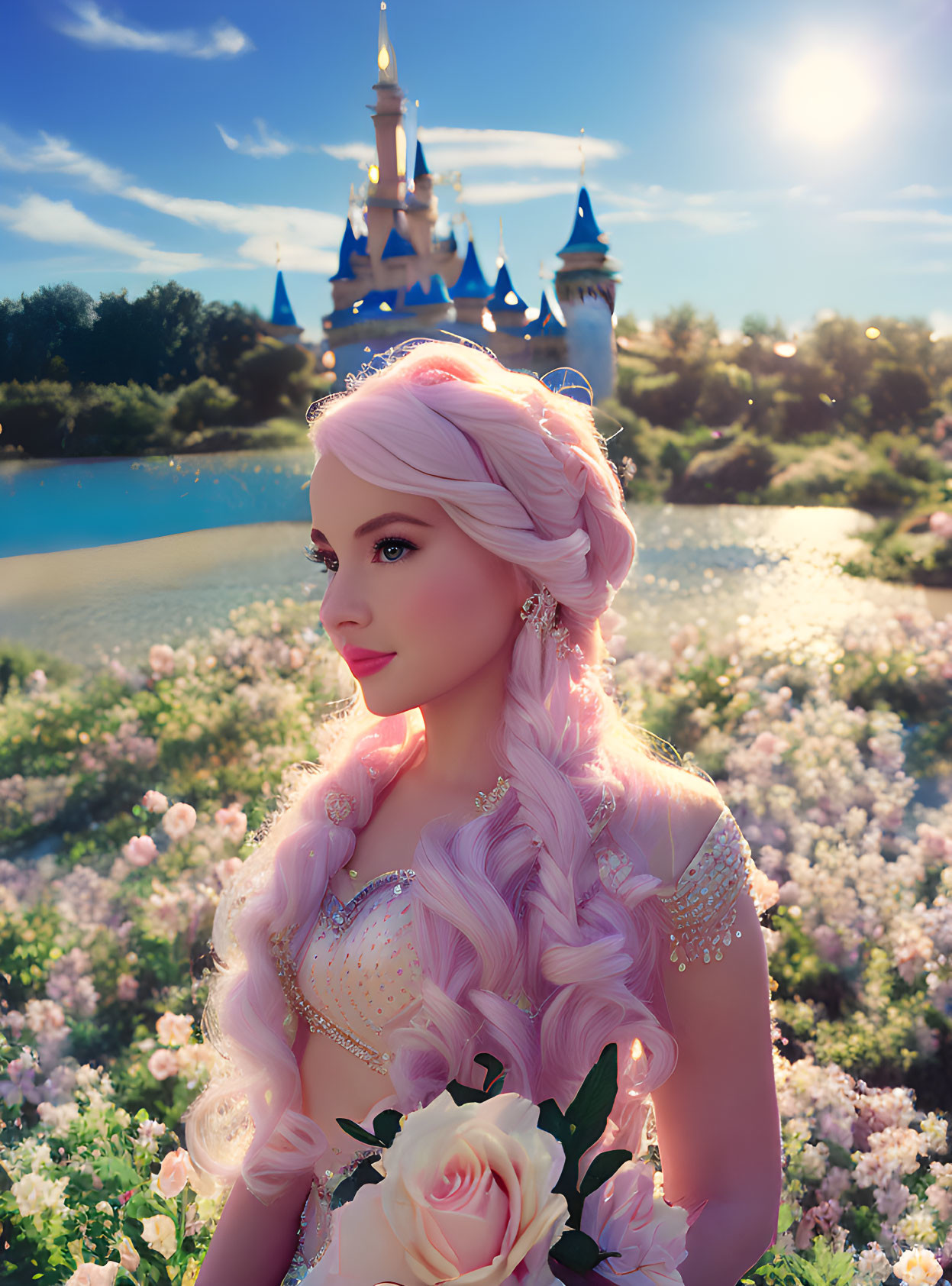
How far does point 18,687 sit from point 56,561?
0.79 m

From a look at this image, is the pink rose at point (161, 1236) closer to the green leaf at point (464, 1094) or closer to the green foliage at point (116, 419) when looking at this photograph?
the green leaf at point (464, 1094)

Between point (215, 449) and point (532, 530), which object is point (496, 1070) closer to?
point (532, 530)

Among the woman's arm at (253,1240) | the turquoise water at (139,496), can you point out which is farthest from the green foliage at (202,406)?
the woman's arm at (253,1240)

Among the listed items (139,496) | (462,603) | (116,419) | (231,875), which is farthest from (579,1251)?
(116,419)

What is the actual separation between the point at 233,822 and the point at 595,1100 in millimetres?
3267

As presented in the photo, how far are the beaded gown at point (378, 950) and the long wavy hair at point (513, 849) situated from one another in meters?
0.03

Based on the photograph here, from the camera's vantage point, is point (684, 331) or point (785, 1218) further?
point (684, 331)

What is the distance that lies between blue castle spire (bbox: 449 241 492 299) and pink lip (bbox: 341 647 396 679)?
5.18 meters

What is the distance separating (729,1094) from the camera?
1.60m

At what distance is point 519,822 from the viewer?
1.70 meters

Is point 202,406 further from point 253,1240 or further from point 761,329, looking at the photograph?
point 253,1240

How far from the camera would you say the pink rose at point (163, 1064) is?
3218mm

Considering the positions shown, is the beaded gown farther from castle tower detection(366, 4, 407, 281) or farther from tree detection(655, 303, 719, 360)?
tree detection(655, 303, 719, 360)

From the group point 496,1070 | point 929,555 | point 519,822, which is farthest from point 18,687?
point 929,555
